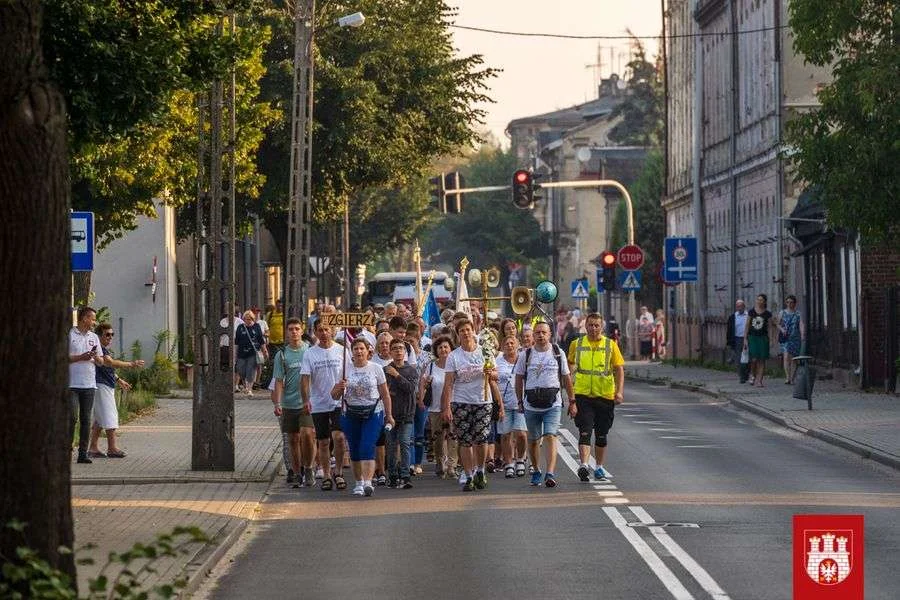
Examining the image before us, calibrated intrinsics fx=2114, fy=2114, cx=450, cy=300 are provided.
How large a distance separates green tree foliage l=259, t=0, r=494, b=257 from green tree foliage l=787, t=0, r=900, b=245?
16368 millimetres

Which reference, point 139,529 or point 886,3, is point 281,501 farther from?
point 886,3

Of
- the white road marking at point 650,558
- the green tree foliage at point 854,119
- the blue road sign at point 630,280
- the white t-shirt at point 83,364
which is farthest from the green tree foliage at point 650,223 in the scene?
the white road marking at point 650,558

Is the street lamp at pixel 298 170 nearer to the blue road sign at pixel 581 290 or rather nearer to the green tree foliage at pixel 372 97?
the green tree foliage at pixel 372 97

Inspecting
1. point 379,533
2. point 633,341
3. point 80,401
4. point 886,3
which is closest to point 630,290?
point 633,341

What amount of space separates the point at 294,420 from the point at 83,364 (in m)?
3.13

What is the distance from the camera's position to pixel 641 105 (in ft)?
401

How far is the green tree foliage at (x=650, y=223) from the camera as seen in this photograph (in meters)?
90.1

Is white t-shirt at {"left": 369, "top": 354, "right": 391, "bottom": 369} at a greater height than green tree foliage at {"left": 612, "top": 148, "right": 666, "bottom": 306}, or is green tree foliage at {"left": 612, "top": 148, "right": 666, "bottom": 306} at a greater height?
green tree foliage at {"left": 612, "top": 148, "right": 666, "bottom": 306}

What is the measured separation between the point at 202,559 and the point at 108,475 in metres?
7.35

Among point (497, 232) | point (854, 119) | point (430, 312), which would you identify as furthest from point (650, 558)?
point (497, 232)

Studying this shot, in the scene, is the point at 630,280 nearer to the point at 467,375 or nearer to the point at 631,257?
the point at 631,257

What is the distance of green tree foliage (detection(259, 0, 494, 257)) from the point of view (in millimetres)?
45406

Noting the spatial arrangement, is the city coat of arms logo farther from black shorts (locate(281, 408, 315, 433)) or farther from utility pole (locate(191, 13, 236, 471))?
utility pole (locate(191, 13, 236, 471))

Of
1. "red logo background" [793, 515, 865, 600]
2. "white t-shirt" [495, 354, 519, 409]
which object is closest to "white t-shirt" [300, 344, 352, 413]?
"white t-shirt" [495, 354, 519, 409]
